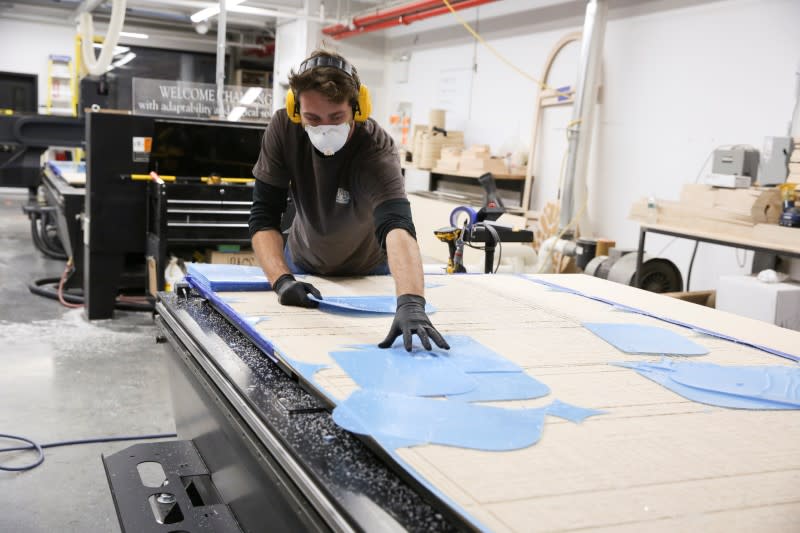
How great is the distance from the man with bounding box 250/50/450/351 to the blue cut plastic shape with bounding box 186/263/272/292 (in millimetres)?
53

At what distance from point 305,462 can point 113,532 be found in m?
1.40

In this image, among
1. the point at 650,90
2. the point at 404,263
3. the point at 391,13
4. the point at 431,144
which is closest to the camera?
the point at 404,263

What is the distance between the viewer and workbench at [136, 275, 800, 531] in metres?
0.81

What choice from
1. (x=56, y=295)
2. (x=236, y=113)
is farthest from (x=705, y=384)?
(x=56, y=295)

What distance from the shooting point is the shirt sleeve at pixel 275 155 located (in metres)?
A: 1.96

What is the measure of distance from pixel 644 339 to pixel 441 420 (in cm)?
73

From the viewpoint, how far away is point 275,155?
198cm

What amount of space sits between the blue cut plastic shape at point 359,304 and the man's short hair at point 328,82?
477 mm

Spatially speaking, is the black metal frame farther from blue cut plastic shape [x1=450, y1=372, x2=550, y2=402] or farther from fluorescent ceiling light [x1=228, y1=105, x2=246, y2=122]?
fluorescent ceiling light [x1=228, y1=105, x2=246, y2=122]

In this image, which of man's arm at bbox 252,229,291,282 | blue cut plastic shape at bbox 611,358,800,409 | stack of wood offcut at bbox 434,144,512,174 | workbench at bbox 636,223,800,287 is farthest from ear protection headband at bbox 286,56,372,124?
stack of wood offcut at bbox 434,144,512,174

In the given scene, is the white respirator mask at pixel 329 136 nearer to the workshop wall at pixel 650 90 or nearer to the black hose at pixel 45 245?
the workshop wall at pixel 650 90

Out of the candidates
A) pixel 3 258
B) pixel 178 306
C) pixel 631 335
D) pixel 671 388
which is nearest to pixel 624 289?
pixel 631 335

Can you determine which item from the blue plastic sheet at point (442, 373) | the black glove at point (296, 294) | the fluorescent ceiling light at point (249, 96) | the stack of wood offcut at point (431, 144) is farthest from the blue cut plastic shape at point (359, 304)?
the stack of wood offcut at point (431, 144)

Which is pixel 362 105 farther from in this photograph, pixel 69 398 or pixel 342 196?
pixel 69 398
